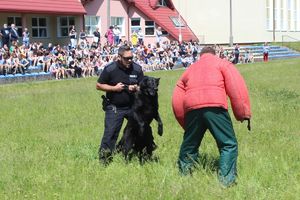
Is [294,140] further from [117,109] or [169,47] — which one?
[169,47]

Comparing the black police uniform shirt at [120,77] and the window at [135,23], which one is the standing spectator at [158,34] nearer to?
the window at [135,23]

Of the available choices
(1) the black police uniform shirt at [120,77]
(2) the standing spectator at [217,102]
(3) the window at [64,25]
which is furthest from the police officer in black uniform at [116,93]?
(3) the window at [64,25]

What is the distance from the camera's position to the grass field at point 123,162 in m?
6.47

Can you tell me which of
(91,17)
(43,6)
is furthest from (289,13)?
(43,6)

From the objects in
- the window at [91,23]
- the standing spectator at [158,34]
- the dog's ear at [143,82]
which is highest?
the window at [91,23]

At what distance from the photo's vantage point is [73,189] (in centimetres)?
671

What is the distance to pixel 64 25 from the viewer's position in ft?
134

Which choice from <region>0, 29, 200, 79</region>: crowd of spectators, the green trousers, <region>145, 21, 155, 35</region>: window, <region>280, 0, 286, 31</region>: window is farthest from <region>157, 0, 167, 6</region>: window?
the green trousers

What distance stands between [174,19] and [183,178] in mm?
45931

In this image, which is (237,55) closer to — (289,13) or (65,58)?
(65,58)

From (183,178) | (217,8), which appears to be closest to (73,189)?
(183,178)

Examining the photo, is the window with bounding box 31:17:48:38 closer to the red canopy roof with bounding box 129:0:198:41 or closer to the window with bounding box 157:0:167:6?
the red canopy roof with bounding box 129:0:198:41

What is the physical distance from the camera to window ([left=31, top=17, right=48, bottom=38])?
38625mm

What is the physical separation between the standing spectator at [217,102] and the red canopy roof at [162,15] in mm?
40940
